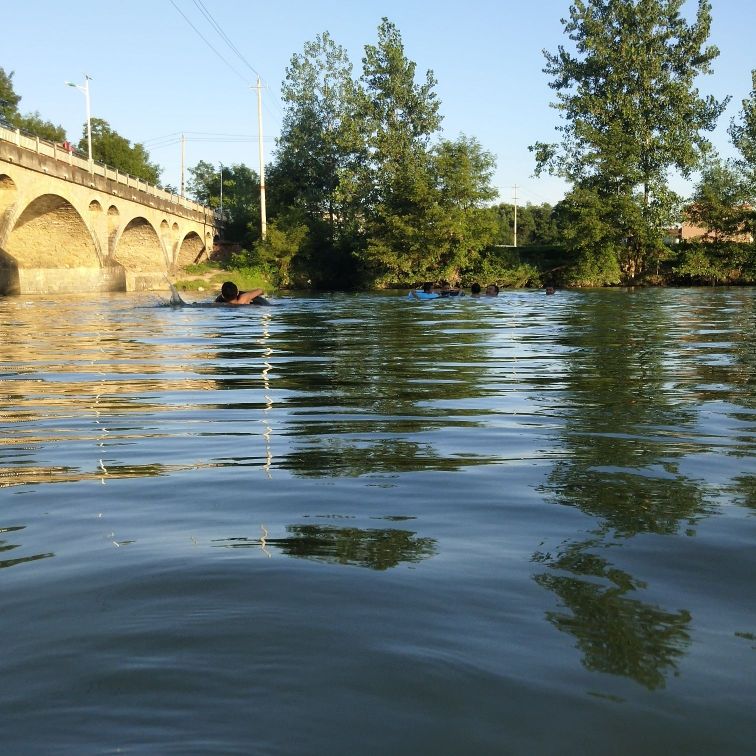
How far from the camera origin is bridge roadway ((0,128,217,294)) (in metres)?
31.4

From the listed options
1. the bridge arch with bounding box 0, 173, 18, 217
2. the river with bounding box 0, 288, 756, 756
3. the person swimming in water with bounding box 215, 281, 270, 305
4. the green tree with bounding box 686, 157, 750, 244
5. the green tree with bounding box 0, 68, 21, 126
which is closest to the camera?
the river with bounding box 0, 288, 756, 756

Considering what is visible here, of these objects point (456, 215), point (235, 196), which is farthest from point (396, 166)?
point (235, 196)

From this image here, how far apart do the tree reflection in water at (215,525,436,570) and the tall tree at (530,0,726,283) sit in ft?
153

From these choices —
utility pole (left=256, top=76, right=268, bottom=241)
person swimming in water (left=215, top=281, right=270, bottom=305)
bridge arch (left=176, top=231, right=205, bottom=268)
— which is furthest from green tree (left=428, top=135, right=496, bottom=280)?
person swimming in water (left=215, top=281, right=270, bottom=305)

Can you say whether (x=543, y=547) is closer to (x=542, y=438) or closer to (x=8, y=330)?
(x=542, y=438)

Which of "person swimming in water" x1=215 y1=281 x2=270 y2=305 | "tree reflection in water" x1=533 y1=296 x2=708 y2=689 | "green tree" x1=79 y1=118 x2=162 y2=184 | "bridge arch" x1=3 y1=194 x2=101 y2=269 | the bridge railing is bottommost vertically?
"tree reflection in water" x1=533 y1=296 x2=708 y2=689

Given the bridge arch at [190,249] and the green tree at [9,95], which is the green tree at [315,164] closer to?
the bridge arch at [190,249]

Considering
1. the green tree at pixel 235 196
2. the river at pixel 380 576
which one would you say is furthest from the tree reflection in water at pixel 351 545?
the green tree at pixel 235 196

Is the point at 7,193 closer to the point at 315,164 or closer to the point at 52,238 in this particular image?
the point at 52,238

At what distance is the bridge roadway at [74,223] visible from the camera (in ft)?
103

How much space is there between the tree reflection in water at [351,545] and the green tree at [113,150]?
86994mm

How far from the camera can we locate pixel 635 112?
46.7 metres

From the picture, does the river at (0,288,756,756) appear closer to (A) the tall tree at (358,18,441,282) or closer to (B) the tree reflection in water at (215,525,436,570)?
(B) the tree reflection in water at (215,525,436,570)

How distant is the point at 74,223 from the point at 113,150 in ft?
167
